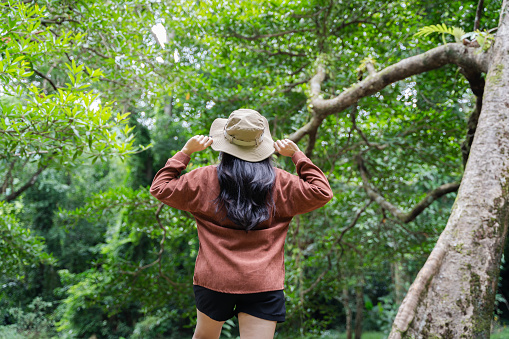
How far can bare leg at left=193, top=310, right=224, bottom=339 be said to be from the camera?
1.59 meters

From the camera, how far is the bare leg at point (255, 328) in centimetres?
149

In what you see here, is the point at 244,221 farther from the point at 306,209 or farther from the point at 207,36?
the point at 207,36

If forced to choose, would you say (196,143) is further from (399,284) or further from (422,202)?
(399,284)

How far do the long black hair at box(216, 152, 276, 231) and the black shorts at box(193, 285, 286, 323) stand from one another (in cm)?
29

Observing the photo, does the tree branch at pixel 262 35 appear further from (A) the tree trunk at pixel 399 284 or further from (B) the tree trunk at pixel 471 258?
(A) the tree trunk at pixel 399 284

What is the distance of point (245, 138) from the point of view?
5.35 ft

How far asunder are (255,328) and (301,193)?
1.94ft

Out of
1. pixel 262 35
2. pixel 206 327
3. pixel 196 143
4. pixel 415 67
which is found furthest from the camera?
pixel 262 35

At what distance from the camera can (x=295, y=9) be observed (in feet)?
14.0

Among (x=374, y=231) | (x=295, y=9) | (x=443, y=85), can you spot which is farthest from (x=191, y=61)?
(x=374, y=231)

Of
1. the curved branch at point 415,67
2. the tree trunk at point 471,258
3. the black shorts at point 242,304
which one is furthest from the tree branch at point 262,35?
the black shorts at point 242,304

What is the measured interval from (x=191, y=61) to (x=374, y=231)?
3.73 meters

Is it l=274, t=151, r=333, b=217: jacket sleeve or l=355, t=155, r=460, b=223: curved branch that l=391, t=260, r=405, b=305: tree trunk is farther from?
l=274, t=151, r=333, b=217: jacket sleeve

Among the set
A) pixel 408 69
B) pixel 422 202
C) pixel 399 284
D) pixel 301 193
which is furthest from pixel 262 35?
pixel 399 284
